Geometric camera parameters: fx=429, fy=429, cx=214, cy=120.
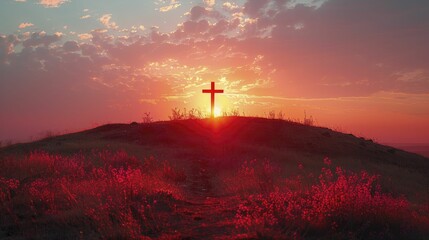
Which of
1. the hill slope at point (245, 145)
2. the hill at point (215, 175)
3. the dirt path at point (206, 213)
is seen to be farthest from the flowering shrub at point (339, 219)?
the hill slope at point (245, 145)

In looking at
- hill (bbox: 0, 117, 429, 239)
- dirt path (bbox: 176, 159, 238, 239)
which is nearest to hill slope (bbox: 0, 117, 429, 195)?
hill (bbox: 0, 117, 429, 239)

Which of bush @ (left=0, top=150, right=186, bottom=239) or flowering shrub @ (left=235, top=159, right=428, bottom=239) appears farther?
bush @ (left=0, top=150, right=186, bottom=239)

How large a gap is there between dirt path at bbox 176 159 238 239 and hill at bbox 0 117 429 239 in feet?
0.09

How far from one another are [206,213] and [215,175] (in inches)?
316

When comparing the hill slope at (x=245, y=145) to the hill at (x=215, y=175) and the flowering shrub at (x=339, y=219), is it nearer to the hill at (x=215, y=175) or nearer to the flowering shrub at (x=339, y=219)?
the hill at (x=215, y=175)

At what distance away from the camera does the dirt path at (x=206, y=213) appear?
27.9 ft

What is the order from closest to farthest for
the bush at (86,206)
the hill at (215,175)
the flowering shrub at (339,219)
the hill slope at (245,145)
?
1. the flowering shrub at (339,219)
2. the bush at (86,206)
3. the hill at (215,175)
4. the hill slope at (245,145)

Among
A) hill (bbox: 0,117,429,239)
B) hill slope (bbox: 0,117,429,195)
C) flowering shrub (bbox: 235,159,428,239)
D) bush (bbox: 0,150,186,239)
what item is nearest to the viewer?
flowering shrub (bbox: 235,159,428,239)

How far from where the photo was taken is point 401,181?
20.9 meters

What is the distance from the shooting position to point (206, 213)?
10.6m

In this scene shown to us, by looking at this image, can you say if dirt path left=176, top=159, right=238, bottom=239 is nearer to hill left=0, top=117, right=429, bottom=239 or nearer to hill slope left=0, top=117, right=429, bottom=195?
hill left=0, top=117, right=429, bottom=239

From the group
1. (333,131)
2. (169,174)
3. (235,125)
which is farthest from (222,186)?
(333,131)

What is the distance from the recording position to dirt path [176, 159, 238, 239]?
8.52 metres

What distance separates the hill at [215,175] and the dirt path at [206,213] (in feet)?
0.09
